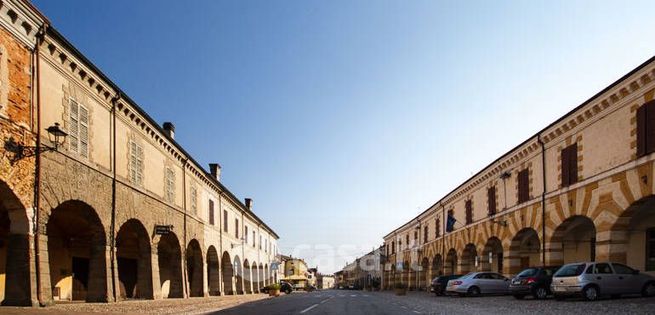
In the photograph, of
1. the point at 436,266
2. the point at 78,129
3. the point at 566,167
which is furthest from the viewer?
the point at 436,266

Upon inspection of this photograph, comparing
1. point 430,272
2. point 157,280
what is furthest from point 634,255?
point 430,272

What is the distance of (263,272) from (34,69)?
50.6 m

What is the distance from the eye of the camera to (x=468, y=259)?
4041cm

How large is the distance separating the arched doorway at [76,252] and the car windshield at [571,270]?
15817 millimetres

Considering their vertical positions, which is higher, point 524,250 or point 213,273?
point 524,250

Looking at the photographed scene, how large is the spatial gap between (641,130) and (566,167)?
556 centimetres

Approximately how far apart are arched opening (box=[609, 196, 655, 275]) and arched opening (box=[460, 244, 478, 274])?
17893 millimetres

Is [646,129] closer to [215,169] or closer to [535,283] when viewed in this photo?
[535,283]

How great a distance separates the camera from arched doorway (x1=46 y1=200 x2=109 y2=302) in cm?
1845

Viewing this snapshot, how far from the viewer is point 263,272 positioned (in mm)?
62812

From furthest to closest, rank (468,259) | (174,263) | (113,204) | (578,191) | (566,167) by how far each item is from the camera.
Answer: (468,259), (174,263), (566,167), (578,191), (113,204)

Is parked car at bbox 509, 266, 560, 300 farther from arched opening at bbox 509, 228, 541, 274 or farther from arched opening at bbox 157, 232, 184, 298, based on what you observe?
arched opening at bbox 157, 232, 184, 298

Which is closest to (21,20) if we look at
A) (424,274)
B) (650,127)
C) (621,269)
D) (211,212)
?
(650,127)

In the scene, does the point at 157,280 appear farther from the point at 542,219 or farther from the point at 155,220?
the point at 542,219
